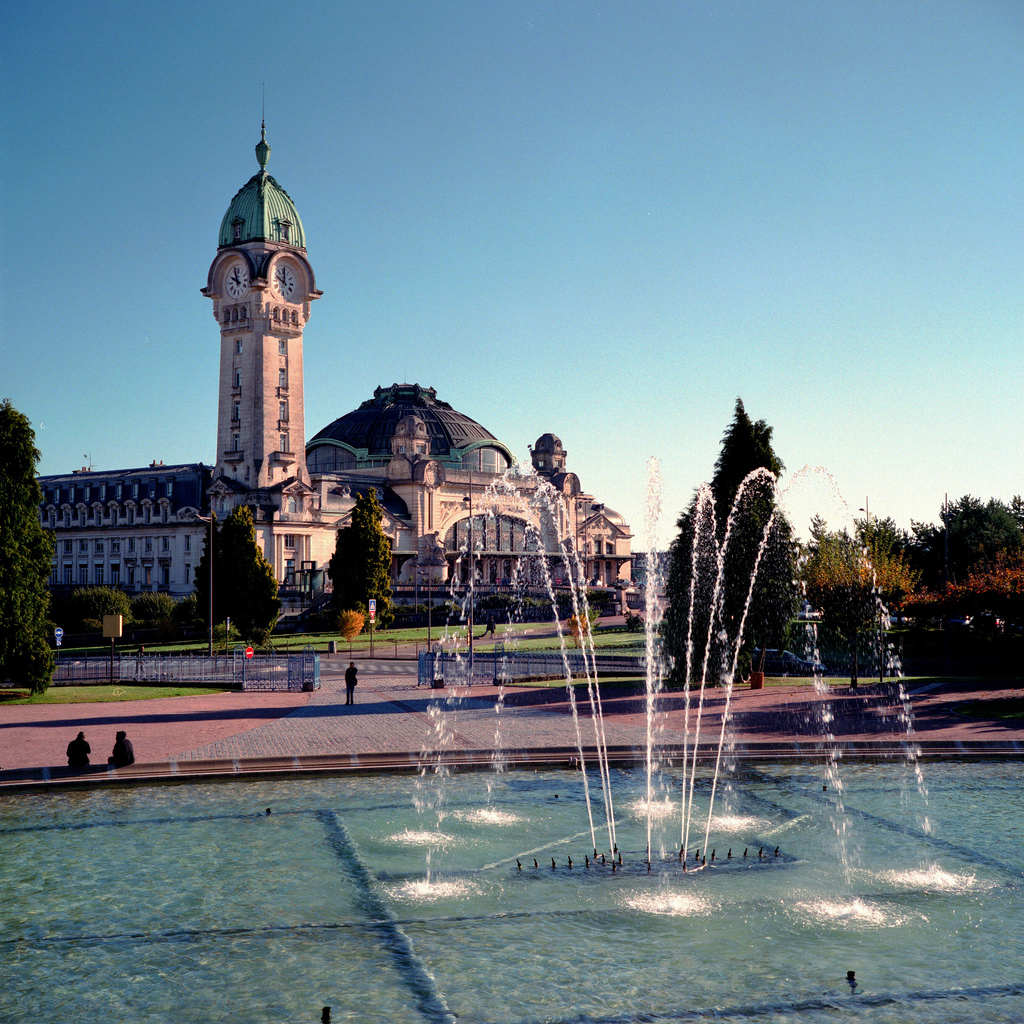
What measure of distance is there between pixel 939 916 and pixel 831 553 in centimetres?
3422

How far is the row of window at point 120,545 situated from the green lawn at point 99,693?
207 feet

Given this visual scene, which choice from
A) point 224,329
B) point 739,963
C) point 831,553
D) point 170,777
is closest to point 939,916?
point 739,963

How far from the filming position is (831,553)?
1781 inches

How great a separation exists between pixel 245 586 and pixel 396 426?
72.8m

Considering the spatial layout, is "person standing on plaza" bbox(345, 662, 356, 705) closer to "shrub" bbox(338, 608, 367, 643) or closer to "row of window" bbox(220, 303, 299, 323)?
"shrub" bbox(338, 608, 367, 643)

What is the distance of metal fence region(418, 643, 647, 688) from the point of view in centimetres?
3934

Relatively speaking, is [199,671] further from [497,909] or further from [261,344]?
[261,344]

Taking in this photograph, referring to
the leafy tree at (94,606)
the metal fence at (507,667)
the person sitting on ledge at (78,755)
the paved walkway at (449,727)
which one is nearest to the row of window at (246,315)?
the leafy tree at (94,606)

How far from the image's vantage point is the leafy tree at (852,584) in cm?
3800

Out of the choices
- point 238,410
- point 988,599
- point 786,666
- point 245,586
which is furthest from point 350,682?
point 238,410

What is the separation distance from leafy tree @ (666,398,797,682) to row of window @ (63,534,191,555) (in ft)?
241

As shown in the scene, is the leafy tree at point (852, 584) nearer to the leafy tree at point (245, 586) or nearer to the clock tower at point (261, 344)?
the leafy tree at point (245, 586)

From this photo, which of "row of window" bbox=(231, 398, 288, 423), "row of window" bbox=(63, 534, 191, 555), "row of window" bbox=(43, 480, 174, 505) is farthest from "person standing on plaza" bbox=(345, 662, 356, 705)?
"row of window" bbox=(43, 480, 174, 505)

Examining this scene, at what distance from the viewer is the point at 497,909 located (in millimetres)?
12594
